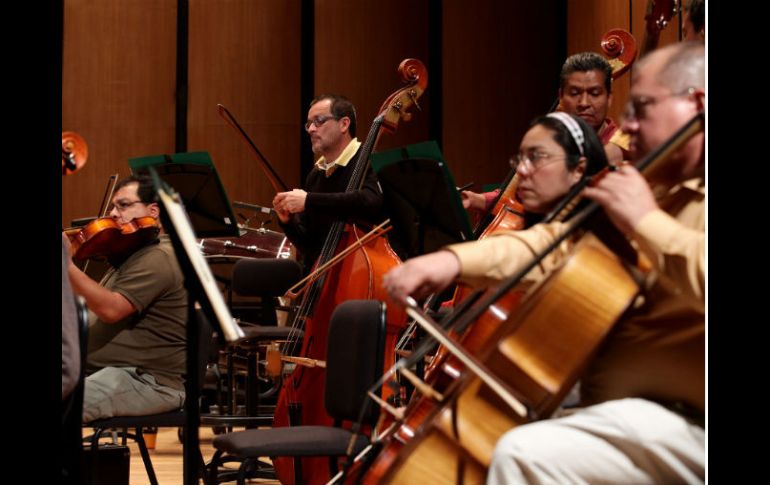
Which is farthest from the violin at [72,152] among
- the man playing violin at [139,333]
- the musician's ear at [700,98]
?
the musician's ear at [700,98]

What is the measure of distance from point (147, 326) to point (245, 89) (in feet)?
11.3

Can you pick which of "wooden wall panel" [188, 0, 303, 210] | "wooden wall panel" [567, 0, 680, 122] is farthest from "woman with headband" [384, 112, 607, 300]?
"wooden wall panel" [188, 0, 303, 210]

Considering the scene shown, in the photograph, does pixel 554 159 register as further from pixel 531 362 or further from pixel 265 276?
pixel 265 276

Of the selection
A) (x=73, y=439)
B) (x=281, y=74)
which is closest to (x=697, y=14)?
(x=73, y=439)

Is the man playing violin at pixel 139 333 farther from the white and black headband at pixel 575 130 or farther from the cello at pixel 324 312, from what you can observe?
the white and black headband at pixel 575 130

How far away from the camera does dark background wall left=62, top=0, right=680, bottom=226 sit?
248 inches

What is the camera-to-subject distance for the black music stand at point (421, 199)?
2.58m

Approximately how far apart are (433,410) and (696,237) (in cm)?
55

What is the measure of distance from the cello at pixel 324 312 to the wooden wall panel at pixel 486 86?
9.37 ft

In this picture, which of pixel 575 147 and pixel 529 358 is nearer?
pixel 529 358

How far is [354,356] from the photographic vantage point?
8.54 feet

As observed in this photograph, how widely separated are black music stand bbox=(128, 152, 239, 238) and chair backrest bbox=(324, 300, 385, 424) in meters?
0.75

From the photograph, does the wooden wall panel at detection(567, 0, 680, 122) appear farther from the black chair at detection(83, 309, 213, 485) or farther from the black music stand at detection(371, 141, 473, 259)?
the black chair at detection(83, 309, 213, 485)
